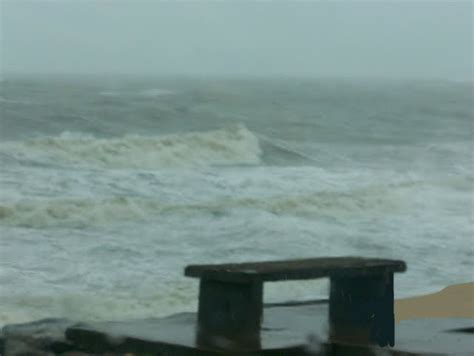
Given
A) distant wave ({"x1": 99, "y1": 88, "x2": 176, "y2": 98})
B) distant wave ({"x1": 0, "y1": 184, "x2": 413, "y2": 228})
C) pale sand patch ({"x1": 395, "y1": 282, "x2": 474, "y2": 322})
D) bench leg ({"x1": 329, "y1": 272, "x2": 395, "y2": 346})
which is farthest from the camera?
distant wave ({"x1": 99, "y1": 88, "x2": 176, "y2": 98})

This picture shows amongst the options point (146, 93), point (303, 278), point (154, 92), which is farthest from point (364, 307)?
point (154, 92)

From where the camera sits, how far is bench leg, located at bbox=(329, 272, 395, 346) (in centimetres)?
564

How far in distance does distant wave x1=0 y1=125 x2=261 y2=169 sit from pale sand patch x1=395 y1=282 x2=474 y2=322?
8.75m

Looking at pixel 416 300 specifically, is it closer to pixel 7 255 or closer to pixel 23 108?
pixel 7 255

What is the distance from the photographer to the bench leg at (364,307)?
5637 mm

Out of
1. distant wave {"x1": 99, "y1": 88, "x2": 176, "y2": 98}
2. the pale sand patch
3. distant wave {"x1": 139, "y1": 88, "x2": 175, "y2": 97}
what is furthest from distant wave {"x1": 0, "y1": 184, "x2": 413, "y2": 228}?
distant wave {"x1": 139, "y1": 88, "x2": 175, "y2": 97}

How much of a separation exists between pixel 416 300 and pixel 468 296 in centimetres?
56

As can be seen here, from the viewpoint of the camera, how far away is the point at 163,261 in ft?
38.3

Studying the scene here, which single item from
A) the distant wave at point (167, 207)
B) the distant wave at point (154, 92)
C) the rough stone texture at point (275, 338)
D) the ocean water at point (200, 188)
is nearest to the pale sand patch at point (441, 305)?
the ocean water at point (200, 188)

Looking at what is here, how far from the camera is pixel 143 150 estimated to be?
19.8 meters

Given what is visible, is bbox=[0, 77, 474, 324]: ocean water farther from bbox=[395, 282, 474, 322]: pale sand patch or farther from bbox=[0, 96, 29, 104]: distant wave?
bbox=[395, 282, 474, 322]: pale sand patch

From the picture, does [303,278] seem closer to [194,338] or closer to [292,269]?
[292,269]

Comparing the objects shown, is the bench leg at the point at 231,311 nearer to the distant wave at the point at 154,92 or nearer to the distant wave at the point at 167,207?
the distant wave at the point at 167,207

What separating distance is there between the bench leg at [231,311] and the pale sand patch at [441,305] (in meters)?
2.87
